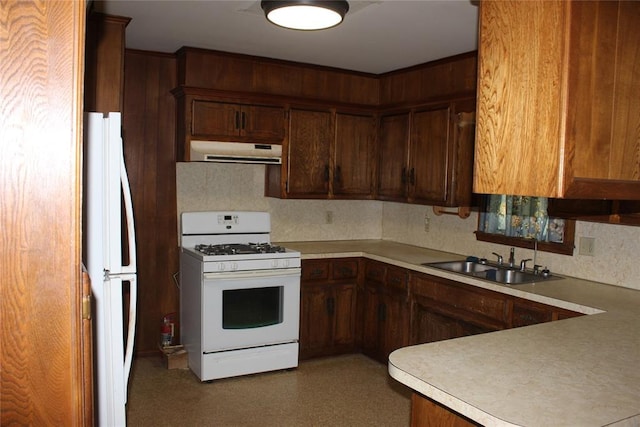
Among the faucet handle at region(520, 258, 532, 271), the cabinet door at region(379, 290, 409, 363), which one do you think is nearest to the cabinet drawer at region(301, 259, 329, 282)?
the cabinet door at region(379, 290, 409, 363)

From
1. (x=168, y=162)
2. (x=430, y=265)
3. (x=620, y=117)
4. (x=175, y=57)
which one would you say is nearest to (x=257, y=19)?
(x=175, y=57)

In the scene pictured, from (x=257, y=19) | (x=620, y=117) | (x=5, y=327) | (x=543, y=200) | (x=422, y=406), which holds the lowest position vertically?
(x=422, y=406)

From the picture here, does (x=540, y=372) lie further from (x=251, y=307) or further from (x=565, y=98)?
(x=251, y=307)

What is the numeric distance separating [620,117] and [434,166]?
Result: 2.65 m

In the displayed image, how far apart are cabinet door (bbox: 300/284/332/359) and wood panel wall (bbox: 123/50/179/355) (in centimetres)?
102

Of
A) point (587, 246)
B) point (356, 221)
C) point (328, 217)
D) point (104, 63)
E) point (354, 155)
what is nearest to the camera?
point (104, 63)

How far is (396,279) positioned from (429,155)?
0.96 metres

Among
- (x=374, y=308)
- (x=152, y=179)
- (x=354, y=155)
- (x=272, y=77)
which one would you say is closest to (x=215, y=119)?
(x=272, y=77)

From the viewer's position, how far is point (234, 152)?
425 cm

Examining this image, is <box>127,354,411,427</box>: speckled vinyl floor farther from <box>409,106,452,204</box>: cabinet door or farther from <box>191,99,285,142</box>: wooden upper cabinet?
<box>191,99,285,142</box>: wooden upper cabinet

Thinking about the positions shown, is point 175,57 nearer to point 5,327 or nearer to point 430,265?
point 430,265

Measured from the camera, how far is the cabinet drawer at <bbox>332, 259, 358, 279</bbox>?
174 inches

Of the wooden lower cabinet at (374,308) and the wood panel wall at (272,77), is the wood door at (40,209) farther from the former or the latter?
the wood panel wall at (272,77)

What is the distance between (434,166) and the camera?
4.23 m
